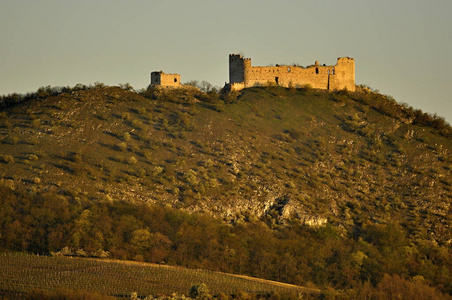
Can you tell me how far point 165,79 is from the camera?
103875mm

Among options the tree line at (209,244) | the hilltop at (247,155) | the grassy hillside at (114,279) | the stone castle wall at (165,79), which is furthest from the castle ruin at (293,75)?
the grassy hillside at (114,279)

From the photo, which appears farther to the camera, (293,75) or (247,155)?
(293,75)

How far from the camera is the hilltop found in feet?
284

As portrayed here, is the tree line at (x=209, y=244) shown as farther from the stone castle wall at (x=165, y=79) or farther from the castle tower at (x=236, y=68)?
the castle tower at (x=236, y=68)

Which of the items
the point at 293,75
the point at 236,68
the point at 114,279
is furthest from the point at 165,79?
the point at 114,279

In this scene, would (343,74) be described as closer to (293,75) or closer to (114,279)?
(293,75)

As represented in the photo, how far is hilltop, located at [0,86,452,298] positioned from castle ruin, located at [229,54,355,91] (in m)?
1.24

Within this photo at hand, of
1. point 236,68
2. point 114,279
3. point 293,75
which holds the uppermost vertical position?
point 236,68

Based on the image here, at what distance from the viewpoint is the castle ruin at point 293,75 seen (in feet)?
348

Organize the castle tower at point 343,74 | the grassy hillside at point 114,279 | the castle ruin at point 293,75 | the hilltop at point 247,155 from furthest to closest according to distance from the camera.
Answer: the castle tower at point 343,74
the castle ruin at point 293,75
the hilltop at point 247,155
the grassy hillside at point 114,279

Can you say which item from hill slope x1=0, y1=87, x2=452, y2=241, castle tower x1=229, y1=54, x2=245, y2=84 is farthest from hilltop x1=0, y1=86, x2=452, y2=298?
castle tower x1=229, y1=54, x2=245, y2=84

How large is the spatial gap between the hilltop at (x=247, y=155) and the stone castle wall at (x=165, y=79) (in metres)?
0.86

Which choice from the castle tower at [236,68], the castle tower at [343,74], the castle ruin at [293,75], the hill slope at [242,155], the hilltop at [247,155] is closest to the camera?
the hilltop at [247,155]

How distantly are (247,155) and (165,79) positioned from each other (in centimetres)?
1472
